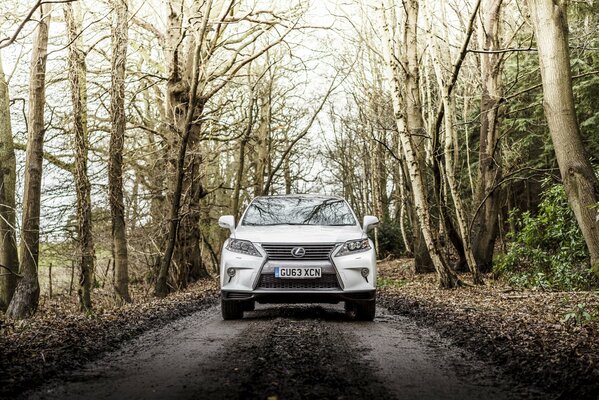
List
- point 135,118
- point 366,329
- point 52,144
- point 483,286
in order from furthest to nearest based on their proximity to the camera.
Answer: point 135,118 → point 52,144 → point 483,286 → point 366,329

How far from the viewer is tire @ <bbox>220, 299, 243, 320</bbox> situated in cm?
850

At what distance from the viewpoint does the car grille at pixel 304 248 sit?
8141 mm

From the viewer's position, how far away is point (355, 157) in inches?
1526

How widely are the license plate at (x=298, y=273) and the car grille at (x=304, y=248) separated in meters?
0.16

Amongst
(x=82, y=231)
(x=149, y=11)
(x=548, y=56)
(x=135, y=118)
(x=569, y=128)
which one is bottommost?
(x=82, y=231)

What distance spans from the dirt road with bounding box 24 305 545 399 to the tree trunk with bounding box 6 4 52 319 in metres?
5.78

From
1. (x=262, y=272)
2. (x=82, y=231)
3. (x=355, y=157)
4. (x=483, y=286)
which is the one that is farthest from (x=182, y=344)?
(x=355, y=157)

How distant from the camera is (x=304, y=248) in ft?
26.7

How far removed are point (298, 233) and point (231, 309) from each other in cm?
145

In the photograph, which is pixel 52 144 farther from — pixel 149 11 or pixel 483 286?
pixel 483 286

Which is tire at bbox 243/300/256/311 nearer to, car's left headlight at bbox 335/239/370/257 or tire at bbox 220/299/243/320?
tire at bbox 220/299/243/320

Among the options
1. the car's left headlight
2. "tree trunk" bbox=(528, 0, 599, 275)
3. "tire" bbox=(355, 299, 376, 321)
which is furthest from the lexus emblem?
"tree trunk" bbox=(528, 0, 599, 275)

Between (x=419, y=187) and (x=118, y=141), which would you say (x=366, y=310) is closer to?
(x=419, y=187)

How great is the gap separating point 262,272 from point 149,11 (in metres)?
11.5
